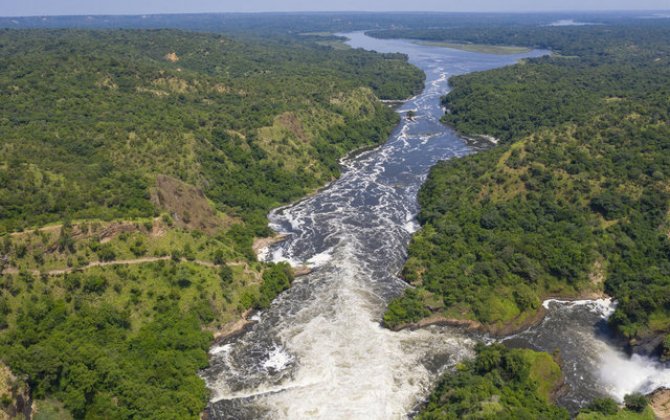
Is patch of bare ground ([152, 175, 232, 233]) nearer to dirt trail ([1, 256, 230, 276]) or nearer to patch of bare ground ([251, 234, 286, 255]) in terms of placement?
patch of bare ground ([251, 234, 286, 255])

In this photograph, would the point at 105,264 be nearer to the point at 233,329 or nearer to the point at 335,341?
the point at 233,329

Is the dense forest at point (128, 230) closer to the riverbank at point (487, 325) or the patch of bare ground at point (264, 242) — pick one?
the patch of bare ground at point (264, 242)

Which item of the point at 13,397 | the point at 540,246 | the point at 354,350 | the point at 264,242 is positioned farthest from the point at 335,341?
the point at 540,246

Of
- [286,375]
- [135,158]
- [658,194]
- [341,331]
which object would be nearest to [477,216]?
[658,194]

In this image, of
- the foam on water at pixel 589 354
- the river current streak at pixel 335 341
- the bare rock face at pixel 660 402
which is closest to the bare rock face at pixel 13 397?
the river current streak at pixel 335 341

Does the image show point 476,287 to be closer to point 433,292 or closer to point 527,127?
point 433,292

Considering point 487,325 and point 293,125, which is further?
point 293,125
